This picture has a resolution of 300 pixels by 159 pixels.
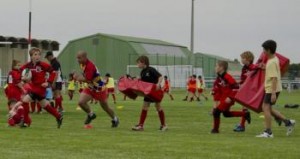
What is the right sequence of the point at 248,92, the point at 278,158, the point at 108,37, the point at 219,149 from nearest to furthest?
1. the point at 278,158
2. the point at 219,149
3. the point at 248,92
4. the point at 108,37

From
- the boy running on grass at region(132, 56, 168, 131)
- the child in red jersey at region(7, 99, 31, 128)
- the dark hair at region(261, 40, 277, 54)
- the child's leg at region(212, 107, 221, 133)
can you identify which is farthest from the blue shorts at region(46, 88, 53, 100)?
the dark hair at region(261, 40, 277, 54)

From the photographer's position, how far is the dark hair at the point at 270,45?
13.6m

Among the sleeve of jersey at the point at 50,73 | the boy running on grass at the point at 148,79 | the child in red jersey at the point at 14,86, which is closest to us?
the sleeve of jersey at the point at 50,73

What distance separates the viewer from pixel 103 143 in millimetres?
11695

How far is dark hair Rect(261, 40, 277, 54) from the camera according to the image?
13.6 meters

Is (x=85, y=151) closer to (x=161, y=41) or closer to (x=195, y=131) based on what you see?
(x=195, y=131)

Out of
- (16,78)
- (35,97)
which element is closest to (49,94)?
(16,78)

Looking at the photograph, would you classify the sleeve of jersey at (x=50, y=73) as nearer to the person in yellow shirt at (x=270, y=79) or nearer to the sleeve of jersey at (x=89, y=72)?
the sleeve of jersey at (x=89, y=72)

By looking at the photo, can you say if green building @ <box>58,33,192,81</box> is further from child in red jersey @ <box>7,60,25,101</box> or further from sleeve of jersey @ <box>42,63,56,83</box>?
sleeve of jersey @ <box>42,63,56,83</box>

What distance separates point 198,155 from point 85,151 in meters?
1.70

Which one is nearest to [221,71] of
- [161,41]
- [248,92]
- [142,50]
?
[248,92]

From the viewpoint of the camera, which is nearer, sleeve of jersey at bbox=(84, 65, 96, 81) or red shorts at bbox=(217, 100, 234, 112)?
red shorts at bbox=(217, 100, 234, 112)

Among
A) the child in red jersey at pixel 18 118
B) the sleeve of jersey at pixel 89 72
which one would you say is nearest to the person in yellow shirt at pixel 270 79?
Result: the sleeve of jersey at pixel 89 72

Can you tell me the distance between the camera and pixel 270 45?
13656 mm
